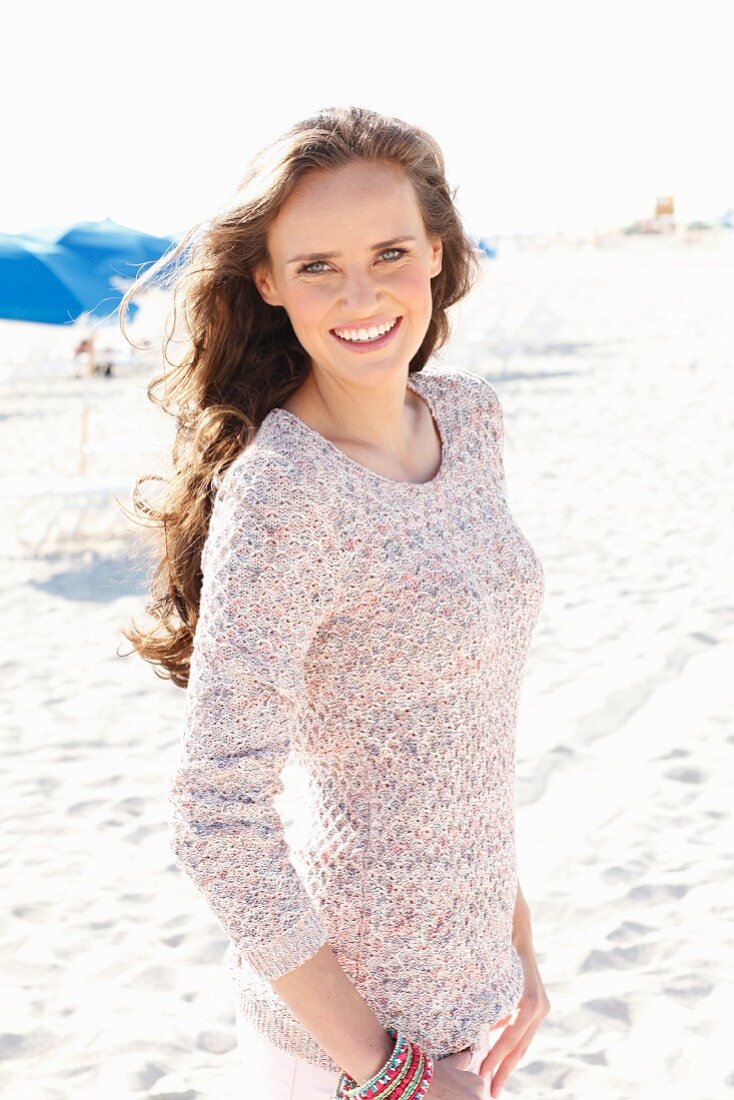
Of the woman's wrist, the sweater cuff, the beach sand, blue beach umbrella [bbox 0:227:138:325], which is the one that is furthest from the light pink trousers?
blue beach umbrella [bbox 0:227:138:325]

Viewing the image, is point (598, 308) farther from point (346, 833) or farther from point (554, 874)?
point (346, 833)

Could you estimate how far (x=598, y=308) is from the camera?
82.6ft

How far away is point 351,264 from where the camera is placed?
1226 mm

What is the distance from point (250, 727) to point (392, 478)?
37 cm

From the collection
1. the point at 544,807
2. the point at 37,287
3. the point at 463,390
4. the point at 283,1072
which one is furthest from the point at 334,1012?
the point at 37,287

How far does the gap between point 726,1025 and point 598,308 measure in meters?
23.7

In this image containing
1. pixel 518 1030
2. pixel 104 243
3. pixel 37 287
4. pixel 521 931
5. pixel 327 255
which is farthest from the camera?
pixel 104 243

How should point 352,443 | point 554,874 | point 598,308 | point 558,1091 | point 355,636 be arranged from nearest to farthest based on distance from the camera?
point 355,636 < point 352,443 < point 558,1091 < point 554,874 < point 598,308

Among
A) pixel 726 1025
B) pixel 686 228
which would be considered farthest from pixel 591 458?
pixel 686 228

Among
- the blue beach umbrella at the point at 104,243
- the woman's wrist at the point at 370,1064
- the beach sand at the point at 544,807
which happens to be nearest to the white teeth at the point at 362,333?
the beach sand at the point at 544,807

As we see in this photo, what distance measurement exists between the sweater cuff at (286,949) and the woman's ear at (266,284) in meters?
0.68

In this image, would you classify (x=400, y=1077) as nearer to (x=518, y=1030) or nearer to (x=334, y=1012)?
(x=334, y=1012)

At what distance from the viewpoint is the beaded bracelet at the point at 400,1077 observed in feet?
3.67

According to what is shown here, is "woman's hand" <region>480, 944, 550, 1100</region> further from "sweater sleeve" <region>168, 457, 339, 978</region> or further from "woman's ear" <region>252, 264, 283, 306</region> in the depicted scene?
"woman's ear" <region>252, 264, 283, 306</region>
